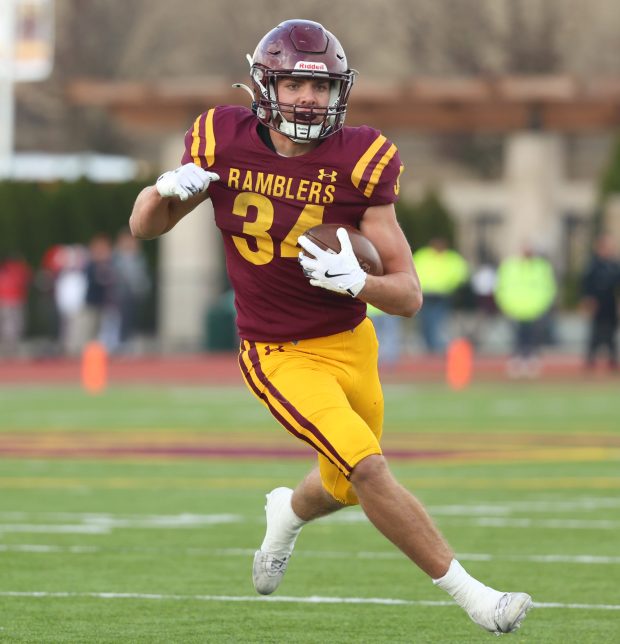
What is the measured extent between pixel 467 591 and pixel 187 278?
24.6 meters

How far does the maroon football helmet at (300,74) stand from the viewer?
6.14 metres

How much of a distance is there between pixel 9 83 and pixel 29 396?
14894 mm

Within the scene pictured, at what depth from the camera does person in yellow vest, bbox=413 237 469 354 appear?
2458 centimetres

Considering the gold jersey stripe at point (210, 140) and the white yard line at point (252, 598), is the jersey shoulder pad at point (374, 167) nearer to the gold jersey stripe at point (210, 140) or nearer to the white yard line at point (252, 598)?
the gold jersey stripe at point (210, 140)

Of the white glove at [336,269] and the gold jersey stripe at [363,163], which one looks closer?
the white glove at [336,269]

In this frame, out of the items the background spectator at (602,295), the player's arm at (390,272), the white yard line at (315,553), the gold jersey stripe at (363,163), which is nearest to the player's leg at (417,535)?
the player's arm at (390,272)

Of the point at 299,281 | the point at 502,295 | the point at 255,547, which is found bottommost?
the point at 502,295

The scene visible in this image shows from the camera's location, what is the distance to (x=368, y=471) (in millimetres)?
5773

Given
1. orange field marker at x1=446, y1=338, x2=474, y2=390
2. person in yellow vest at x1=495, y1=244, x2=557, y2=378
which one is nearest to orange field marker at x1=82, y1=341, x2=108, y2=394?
orange field marker at x1=446, y1=338, x2=474, y2=390

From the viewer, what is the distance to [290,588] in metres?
7.24

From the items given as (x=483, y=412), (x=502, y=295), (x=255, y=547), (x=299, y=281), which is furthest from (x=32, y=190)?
(x=299, y=281)

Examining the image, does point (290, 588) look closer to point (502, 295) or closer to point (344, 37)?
point (502, 295)

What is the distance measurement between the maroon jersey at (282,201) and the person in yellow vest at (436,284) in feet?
58.8

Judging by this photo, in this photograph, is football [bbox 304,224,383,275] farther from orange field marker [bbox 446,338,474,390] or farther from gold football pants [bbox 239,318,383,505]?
orange field marker [bbox 446,338,474,390]
